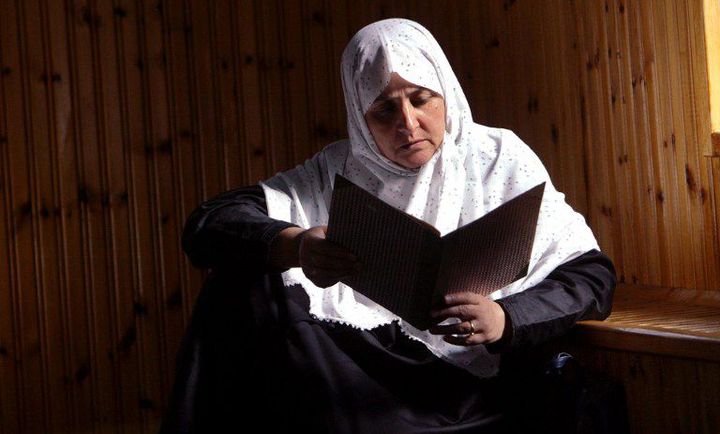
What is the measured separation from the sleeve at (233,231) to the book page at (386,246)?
0.27 meters

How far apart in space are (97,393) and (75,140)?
818mm

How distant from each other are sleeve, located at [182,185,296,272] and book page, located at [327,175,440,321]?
0.27 m

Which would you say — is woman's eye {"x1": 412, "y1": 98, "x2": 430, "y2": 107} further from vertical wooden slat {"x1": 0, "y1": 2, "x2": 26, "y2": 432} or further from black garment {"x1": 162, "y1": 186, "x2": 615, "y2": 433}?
vertical wooden slat {"x1": 0, "y1": 2, "x2": 26, "y2": 432}

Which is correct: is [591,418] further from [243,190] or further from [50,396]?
[50,396]

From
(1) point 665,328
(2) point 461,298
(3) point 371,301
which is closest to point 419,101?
(3) point 371,301

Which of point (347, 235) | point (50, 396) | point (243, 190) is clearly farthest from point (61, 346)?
point (347, 235)

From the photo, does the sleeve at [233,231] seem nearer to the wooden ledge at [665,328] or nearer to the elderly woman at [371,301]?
the elderly woman at [371,301]

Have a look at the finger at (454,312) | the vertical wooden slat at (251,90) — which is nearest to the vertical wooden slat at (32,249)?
the vertical wooden slat at (251,90)

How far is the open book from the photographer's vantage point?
1.35 m

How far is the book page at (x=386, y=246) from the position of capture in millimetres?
1340

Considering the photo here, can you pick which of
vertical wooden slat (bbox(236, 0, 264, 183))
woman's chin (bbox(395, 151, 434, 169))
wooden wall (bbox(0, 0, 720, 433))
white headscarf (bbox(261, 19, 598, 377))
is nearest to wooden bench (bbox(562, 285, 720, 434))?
white headscarf (bbox(261, 19, 598, 377))

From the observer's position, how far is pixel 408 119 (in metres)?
1.82

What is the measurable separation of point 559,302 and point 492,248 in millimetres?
265

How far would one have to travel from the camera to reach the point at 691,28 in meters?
2.13
